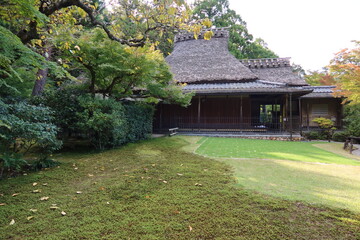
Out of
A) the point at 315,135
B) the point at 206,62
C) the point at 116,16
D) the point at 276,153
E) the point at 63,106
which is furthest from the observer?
the point at 206,62

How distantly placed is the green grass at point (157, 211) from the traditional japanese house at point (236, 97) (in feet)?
33.1

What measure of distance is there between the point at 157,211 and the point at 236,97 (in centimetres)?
1355

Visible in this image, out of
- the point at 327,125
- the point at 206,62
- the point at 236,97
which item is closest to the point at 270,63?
the point at 206,62

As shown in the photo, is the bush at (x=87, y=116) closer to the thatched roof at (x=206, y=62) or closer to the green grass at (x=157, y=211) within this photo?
the green grass at (x=157, y=211)

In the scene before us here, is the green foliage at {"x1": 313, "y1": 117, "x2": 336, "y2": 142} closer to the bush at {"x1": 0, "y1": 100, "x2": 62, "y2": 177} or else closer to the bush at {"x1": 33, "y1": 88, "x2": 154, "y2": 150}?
the bush at {"x1": 33, "y1": 88, "x2": 154, "y2": 150}

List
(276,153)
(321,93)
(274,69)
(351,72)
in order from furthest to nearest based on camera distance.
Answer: (274,69), (321,93), (351,72), (276,153)

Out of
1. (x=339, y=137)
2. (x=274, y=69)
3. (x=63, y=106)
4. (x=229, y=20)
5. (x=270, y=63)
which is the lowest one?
(x=339, y=137)

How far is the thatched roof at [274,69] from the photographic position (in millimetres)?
16641

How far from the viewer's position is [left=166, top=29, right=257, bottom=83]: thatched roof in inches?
623

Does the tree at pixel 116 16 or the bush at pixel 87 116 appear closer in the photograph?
the tree at pixel 116 16

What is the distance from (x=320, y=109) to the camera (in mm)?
15891

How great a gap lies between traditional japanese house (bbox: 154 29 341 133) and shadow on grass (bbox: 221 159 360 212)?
26.0ft

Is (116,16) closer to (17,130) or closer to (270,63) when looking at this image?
(17,130)

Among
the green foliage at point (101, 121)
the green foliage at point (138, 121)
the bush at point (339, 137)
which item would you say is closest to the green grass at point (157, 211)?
the green foliage at point (101, 121)
